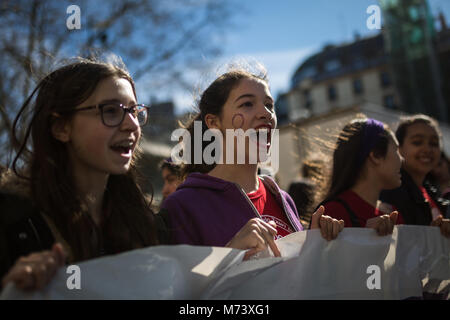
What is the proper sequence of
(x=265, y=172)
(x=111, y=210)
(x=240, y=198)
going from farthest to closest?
(x=265, y=172) < (x=240, y=198) < (x=111, y=210)

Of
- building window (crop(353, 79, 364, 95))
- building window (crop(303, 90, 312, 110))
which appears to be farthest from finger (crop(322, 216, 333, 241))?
→ building window (crop(303, 90, 312, 110))

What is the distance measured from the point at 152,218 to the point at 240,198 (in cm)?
51

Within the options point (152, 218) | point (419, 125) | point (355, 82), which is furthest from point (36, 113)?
point (355, 82)

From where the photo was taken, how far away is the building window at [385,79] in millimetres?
40481

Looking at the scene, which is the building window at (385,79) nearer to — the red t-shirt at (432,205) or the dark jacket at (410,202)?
the red t-shirt at (432,205)

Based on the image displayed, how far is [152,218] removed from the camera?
1.69 metres

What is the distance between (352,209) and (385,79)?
135ft

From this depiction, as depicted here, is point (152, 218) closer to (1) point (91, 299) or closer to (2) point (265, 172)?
(1) point (91, 299)

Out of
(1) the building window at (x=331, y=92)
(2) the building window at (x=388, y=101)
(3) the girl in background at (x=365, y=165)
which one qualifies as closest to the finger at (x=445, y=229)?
(3) the girl in background at (x=365, y=165)

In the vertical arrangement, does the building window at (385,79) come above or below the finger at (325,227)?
above

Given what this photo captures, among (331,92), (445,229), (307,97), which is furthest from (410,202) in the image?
(307,97)

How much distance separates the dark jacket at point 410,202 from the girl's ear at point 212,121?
116 cm

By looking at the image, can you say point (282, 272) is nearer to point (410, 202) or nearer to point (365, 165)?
point (365, 165)

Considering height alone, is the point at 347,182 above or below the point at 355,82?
below
